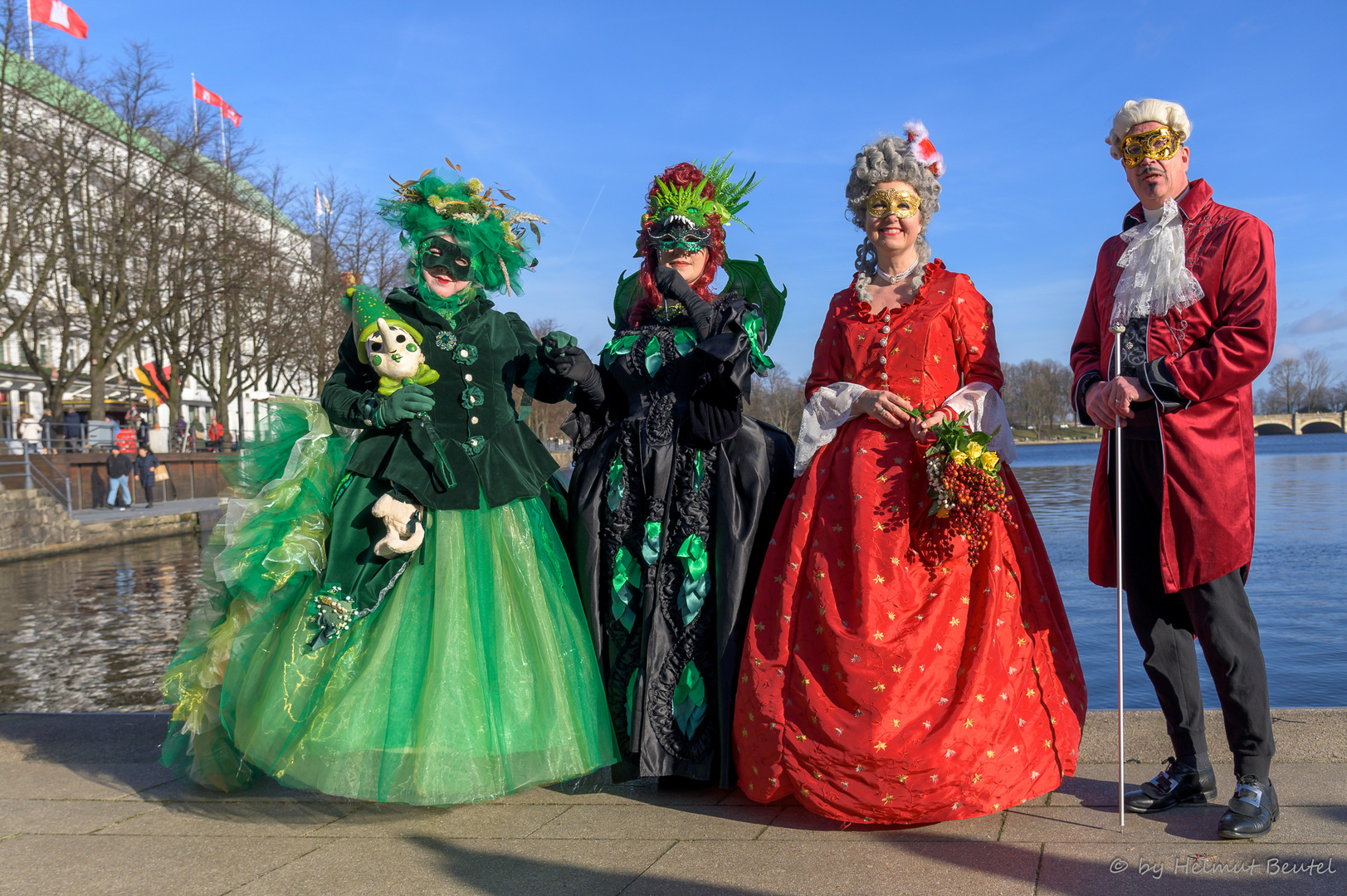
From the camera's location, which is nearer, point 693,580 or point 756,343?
point 693,580

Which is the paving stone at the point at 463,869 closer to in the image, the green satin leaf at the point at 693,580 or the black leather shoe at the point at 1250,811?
the green satin leaf at the point at 693,580

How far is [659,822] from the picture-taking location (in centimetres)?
296

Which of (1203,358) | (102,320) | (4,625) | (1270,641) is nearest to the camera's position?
(1203,358)

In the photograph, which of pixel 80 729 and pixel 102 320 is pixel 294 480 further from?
pixel 102 320

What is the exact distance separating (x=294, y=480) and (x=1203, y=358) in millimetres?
2884

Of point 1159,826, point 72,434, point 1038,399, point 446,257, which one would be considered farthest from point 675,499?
point 1038,399

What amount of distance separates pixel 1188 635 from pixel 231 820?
308 cm

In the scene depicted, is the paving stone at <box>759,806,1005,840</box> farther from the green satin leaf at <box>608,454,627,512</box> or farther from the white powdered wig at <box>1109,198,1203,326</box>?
the white powdered wig at <box>1109,198,1203,326</box>

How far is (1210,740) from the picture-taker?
329cm

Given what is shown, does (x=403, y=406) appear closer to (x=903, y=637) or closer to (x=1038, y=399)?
(x=903, y=637)

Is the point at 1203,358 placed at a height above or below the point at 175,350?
below

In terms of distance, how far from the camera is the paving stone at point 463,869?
2516 mm

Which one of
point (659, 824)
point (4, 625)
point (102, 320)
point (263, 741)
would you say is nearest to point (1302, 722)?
point (659, 824)

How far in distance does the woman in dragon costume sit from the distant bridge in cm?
9269
